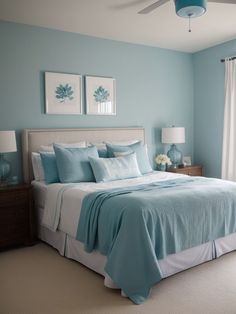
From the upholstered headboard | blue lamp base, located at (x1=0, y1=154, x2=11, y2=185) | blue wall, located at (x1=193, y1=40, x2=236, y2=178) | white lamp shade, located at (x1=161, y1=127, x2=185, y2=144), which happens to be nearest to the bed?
the upholstered headboard

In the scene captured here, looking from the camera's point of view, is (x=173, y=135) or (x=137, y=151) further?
(x=173, y=135)

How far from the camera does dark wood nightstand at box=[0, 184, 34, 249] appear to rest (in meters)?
3.46

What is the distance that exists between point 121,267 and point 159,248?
0.36 meters

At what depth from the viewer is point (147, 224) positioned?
2520mm

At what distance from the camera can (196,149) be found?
5.84m

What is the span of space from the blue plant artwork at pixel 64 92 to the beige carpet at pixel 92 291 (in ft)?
7.13

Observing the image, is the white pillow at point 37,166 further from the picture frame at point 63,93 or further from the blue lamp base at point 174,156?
the blue lamp base at point 174,156

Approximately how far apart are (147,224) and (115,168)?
1.42 metres

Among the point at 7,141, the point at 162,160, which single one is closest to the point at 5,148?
the point at 7,141

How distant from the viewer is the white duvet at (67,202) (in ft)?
10.2

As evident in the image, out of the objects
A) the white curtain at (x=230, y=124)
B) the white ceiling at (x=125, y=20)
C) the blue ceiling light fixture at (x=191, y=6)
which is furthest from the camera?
the white curtain at (x=230, y=124)

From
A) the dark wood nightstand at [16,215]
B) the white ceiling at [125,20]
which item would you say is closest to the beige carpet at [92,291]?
the dark wood nightstand at [16,215]

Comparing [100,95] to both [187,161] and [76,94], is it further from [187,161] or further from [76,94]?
[187,161]

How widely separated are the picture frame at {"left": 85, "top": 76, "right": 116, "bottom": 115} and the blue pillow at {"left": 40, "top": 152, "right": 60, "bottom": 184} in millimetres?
1118
